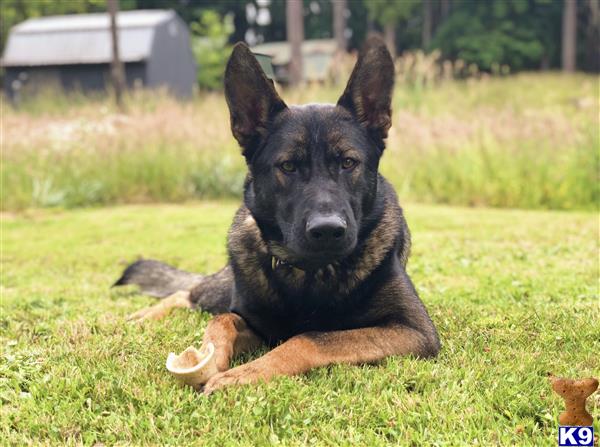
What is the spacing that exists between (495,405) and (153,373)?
147 cm

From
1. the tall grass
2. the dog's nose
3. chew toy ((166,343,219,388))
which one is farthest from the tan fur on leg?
the tall grass

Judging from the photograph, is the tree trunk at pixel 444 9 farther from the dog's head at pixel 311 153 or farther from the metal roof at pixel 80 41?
the dog's head at pixel 311 153

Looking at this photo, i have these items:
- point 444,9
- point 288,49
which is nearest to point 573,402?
point 288,49

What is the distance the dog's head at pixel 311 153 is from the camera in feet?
10.1

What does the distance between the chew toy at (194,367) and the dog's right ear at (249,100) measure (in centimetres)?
124

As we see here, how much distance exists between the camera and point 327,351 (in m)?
2.92

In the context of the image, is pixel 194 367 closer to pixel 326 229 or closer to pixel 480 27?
pixel 326 229

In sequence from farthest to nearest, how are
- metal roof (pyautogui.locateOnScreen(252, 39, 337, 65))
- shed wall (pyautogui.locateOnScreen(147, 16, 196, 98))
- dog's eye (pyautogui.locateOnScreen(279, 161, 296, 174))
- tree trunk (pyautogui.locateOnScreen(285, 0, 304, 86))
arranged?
metal roof (pyautogui.locateOnScreen(252, 39, 337, 65))
shed wall (pyautogui.locateOnScreen(147, 16, 196, 98))
tree trunk (pyautogui.locateOnScreen(285, 0, 304, 86))
dog's eye (pyautogui.locateOnScreen(279, 161, 296, 174))

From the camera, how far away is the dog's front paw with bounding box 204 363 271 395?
2688mm

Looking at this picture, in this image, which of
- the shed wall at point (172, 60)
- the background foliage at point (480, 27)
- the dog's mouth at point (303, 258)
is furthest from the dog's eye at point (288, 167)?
the background foliage at point (480, 27)

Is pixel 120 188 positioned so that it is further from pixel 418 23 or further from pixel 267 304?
pixel 418 23

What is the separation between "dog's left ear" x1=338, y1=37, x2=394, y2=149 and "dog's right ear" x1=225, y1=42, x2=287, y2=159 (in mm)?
392

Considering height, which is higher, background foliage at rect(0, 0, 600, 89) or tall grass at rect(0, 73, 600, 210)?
background foliage at rect(0, 0, 600, 89)

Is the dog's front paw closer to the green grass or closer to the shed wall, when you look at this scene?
the green grass
